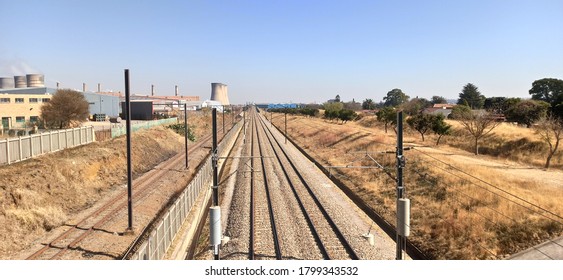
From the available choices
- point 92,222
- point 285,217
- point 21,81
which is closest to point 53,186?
point 92,222

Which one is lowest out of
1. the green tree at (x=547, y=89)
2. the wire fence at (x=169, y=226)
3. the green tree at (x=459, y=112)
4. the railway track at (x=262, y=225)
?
the railway track at (x=262, y=225)

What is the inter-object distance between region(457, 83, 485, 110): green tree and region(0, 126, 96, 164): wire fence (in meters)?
96.8

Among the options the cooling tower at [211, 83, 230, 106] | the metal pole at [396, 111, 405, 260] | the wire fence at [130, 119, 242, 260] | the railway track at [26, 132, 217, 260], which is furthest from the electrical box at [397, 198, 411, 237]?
the cooling tower at [211, 83, 230, 106]

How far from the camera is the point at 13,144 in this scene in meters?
23.4

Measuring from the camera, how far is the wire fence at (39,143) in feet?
74.6

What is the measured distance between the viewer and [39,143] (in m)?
26.5

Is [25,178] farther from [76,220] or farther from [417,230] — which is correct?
[417,230]

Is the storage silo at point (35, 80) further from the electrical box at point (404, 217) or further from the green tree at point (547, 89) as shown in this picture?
the green tree at point (547, 89)

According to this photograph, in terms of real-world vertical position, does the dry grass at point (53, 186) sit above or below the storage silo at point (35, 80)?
below

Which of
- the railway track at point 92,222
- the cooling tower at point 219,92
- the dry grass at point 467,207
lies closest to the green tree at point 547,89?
the dry grass at point 467,207

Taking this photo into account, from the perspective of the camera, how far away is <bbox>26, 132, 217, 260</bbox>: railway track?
15172mm

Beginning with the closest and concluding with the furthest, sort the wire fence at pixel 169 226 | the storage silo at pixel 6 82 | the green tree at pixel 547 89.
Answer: the wire fence at pixel 169 226 → the green tree at pixel 547 89 → the storage silo at pixel 6 82

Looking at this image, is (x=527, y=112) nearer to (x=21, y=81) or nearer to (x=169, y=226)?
(x=169, y=226)

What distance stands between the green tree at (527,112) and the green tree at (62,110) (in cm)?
6051
